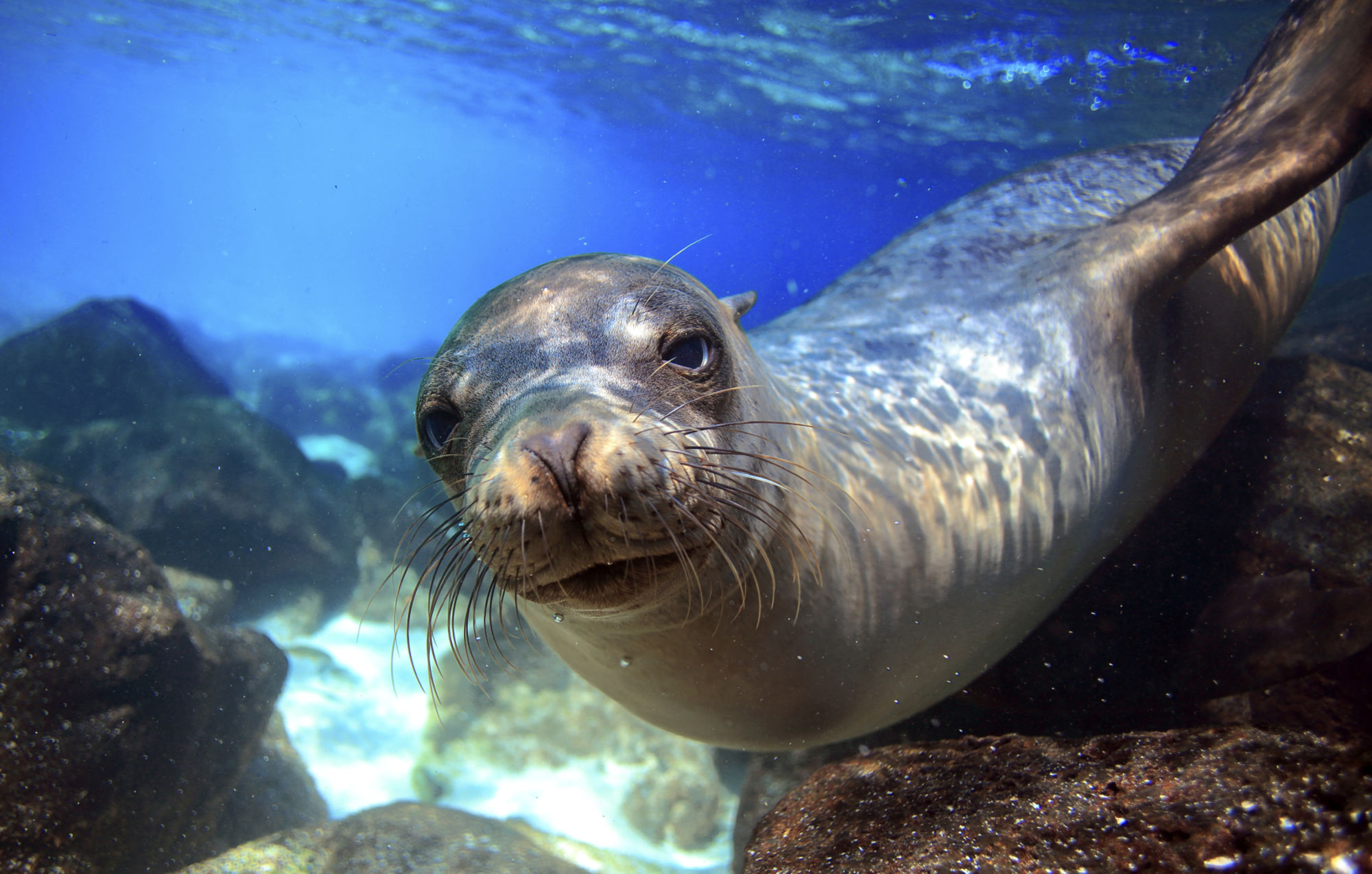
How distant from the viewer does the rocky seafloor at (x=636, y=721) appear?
3.40 ft

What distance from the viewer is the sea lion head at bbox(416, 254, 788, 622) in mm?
1191

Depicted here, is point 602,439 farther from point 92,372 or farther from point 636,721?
point 92,372

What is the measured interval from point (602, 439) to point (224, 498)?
26.6 ft

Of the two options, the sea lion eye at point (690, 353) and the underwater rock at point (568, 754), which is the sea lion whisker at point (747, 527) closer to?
the sea lion eye at point (690, 353)

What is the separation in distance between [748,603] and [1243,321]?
2673mm

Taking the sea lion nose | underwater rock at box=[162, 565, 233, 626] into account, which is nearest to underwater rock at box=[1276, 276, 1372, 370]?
the sea lion nose

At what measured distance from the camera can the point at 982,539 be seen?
7.25 feet

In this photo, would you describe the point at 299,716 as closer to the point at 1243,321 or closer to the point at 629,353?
the point at 629,353

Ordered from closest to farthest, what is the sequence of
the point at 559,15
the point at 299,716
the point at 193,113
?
1. the point at 299,716
2. the point at 559,15
3. the point at 193,113

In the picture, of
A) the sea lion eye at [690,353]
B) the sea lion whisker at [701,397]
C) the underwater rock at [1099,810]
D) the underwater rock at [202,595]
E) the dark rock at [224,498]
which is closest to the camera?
the underwater rock at [1099,810]

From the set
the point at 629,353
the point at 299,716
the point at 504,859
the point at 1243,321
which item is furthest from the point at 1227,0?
the point at 299,716

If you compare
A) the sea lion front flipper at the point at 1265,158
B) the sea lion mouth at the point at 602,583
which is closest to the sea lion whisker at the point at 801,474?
the sea lion mouth at the point at 602,583

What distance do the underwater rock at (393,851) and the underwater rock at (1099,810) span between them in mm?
2753

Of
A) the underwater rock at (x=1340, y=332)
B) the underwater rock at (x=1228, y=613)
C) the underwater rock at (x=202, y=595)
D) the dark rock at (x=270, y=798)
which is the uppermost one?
the underwater rock at (x=1340, y=332)
